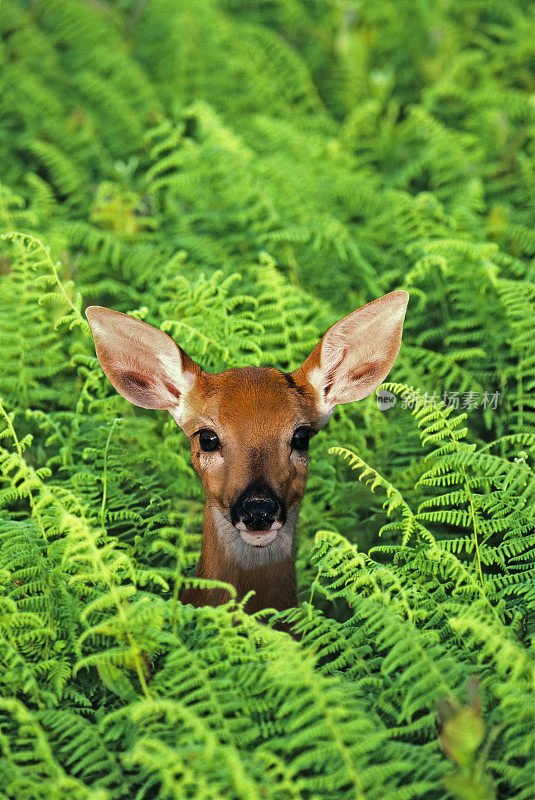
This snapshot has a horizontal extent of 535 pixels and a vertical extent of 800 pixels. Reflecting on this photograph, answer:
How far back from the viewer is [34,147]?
24.2 feet

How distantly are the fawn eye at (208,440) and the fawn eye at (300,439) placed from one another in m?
0.36

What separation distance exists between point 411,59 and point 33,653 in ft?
23.4

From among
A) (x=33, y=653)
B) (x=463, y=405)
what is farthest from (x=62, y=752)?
(x=463, y=405)

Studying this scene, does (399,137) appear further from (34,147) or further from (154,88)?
(34,147)

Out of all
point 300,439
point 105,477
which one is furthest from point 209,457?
point 105,477

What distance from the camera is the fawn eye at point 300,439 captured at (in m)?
4.53

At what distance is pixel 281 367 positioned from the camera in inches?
230

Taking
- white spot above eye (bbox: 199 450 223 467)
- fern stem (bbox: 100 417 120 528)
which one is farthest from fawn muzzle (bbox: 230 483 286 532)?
fern stem (bbox: 100 417 120 528)

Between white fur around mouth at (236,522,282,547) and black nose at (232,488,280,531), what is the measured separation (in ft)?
0.10

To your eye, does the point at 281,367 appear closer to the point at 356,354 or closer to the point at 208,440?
the point at 356,354

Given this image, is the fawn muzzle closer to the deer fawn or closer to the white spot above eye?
the deer fawn

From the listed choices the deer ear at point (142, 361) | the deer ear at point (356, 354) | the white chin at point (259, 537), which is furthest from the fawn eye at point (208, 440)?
the deer ear at point (356, 354)

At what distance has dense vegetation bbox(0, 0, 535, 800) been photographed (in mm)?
3354

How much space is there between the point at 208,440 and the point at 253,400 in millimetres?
284
